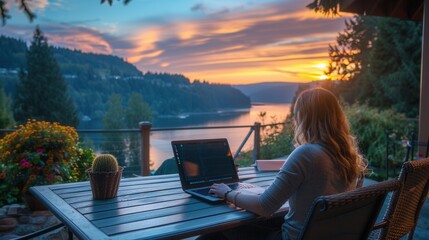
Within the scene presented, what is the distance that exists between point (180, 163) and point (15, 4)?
2.10 meters

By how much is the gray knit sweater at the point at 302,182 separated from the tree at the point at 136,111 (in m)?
17.1

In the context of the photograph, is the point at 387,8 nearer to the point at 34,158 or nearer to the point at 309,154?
the point at 309,154

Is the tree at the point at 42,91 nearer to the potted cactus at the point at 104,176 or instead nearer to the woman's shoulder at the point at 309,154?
the potted cactus at the point at 104,176

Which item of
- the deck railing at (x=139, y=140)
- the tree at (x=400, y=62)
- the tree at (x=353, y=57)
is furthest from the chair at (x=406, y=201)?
the tree at (x=353, y=57)

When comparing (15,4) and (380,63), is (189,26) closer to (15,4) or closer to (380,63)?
(15,4)

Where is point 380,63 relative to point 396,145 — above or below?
above

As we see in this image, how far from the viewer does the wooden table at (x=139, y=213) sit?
4.59 ft

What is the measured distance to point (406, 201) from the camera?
182 centimetres

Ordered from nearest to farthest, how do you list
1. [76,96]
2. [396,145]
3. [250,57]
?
[396,145]
[250,57]
[76,96]

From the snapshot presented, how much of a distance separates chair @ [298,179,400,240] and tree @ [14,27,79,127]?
25529 millimetres

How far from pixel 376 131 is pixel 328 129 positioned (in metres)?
6.19

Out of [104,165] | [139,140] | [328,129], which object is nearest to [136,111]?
[139,140]

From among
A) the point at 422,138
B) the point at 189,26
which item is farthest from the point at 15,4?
the point at 189,26

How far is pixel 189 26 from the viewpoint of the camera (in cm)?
918
